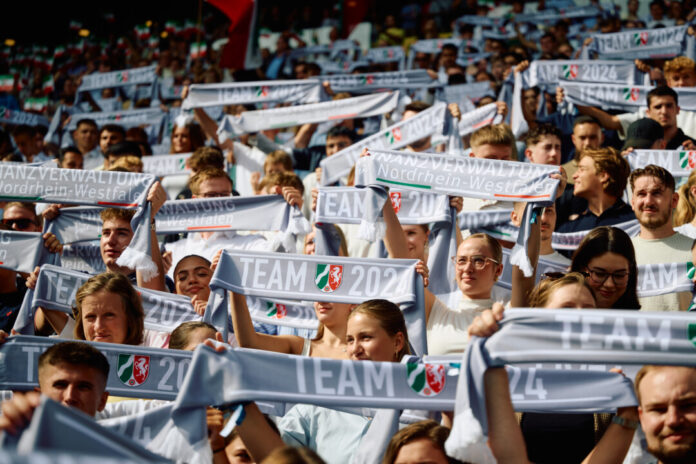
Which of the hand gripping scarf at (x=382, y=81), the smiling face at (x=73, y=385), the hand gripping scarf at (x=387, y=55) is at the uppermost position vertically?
the hand gripping scarf at (x=387, y=55)

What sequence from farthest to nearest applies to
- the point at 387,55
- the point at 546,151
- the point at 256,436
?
the point at 387,55, the point at 546,151, the point at 256,436

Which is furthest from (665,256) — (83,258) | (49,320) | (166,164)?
(166,164)

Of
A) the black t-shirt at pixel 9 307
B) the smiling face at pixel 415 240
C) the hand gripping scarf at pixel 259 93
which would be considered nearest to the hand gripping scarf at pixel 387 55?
the hand gripping scarf at pixel 259 93

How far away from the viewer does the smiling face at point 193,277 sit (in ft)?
18.6

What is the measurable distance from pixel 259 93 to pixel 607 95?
140 inches

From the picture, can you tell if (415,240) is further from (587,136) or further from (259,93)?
(259,93)

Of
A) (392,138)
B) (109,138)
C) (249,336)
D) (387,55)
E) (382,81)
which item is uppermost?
(387,55)

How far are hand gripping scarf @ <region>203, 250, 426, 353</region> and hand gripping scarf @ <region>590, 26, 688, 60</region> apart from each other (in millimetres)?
6142

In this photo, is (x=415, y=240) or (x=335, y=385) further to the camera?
(x=415, y=240)

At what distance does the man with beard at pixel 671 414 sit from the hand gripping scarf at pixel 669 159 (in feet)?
13.3

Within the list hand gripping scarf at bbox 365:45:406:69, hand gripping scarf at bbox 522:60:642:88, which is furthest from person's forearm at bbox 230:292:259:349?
hand gripping scarf at bbox 365:45:406:69

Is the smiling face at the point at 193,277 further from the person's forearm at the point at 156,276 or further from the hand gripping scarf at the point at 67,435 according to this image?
the hand gripping scarf at the point at 67,435

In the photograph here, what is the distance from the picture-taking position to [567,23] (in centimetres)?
1345

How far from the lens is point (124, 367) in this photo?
13.5ft
